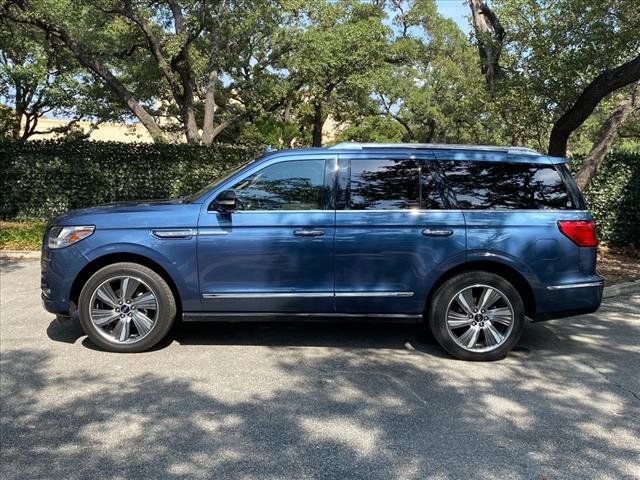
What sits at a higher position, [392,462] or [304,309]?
[304,309]

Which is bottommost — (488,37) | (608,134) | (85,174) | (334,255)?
(334,255)

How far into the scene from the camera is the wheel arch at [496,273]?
5148 mm

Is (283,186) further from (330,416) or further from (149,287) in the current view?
(330,416)

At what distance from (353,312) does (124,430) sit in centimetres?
219

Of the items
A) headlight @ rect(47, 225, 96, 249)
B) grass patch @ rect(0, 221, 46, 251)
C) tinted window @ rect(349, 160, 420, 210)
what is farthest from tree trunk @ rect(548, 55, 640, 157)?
grass patch @ rect(0, 221, 46, 251)

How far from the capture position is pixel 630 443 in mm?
3695

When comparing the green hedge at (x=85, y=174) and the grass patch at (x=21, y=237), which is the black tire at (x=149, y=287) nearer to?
the grass patch at (x=21, y=237)

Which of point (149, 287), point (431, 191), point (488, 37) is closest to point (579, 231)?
point (431, 191)

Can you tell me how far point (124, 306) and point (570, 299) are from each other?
3994mm

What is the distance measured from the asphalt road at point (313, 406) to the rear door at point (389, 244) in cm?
59

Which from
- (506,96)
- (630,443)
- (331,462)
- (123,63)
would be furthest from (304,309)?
(123,63)

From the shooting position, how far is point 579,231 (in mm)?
5121

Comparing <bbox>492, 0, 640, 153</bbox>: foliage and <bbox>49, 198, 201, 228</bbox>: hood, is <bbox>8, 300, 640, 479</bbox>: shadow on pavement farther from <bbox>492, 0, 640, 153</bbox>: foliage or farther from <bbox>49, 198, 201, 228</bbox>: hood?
<bbox>492, 0, 640, 153</bbox>: foliage

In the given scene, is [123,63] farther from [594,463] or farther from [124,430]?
[594,463]
